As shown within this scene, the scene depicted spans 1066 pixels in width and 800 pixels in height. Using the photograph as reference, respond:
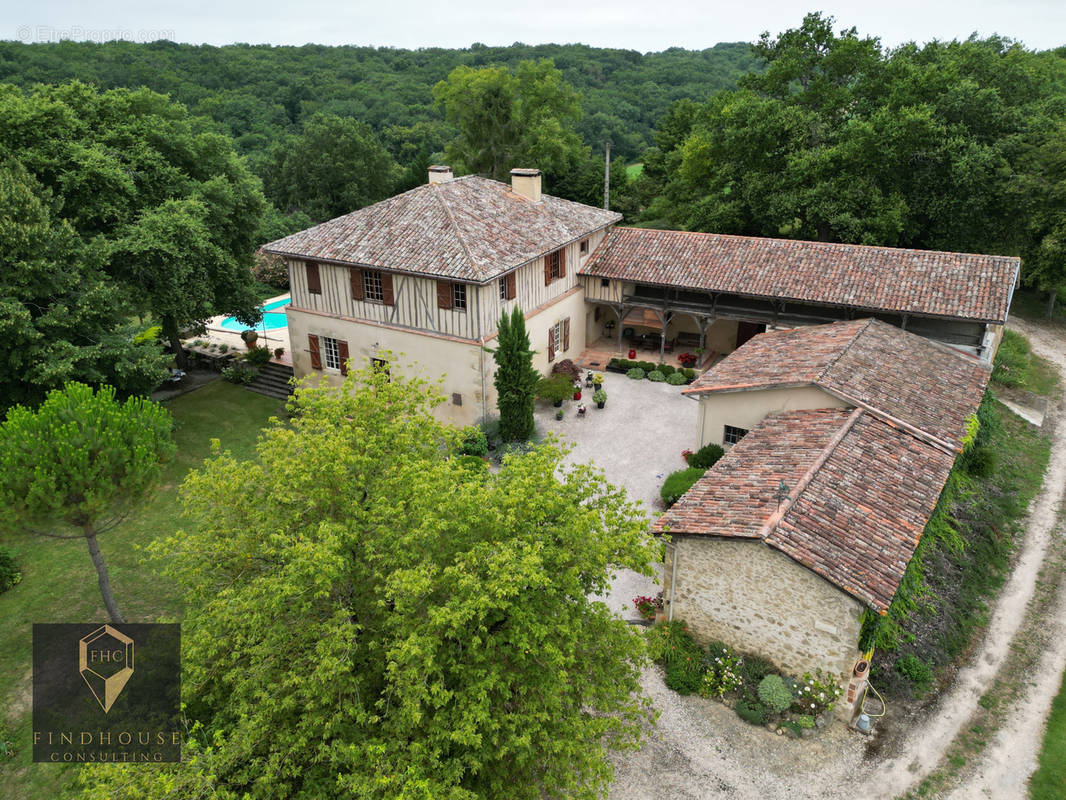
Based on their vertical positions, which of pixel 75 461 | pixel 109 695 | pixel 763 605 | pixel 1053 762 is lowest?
pixel 1053 762

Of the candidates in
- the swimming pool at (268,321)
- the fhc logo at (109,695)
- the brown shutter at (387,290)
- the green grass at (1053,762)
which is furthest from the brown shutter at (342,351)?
the green grass at (1053,762)

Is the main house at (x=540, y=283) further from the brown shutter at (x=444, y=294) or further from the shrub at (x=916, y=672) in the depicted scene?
the shrub at (x=916, y=672)

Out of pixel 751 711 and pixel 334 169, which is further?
pixel 334 169

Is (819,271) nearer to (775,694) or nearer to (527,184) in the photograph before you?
(527,184)

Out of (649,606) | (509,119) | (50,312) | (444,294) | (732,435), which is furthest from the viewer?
(509,119)

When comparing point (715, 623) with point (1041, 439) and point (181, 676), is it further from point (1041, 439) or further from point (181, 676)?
point (1041, 439)

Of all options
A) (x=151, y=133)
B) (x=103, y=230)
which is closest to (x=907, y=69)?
(x=151, y=133)

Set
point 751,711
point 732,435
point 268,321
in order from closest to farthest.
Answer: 1. point 751,711
2. point 732,435
3. point 268,321

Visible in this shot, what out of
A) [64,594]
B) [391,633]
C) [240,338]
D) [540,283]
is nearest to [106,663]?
[64,594]
